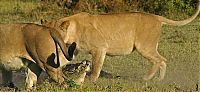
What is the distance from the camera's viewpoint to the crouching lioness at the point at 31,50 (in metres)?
7.18

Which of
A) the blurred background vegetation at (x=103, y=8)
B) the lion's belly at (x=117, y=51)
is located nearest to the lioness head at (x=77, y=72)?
the lion's belly at (x=117, y=51)

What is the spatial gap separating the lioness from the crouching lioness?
1748 millimetres

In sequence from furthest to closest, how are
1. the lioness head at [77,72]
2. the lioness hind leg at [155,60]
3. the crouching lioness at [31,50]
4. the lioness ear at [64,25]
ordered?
1. the lioness hind leg at [155,60]
2. the lioness ear at [64,25]
3. the lioness head at [77,72]
4. the crouching lioness at [31,50]

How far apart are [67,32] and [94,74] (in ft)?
2.60

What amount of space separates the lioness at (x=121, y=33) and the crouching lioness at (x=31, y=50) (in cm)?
175

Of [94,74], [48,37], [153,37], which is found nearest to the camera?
[48,37]

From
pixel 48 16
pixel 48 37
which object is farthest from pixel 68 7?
pixel 48 37

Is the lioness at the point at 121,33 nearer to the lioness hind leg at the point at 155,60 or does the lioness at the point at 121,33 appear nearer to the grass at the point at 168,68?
the lioness hind leg at the point at 155,60

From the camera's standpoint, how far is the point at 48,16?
63.5ft

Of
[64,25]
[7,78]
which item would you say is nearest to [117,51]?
[64,25]

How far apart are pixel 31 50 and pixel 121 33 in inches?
115

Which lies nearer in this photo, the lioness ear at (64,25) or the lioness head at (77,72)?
the lioness head at (77,72)

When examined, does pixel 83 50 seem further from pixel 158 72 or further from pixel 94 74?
pixel 158 72

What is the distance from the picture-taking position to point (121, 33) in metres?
9.83
